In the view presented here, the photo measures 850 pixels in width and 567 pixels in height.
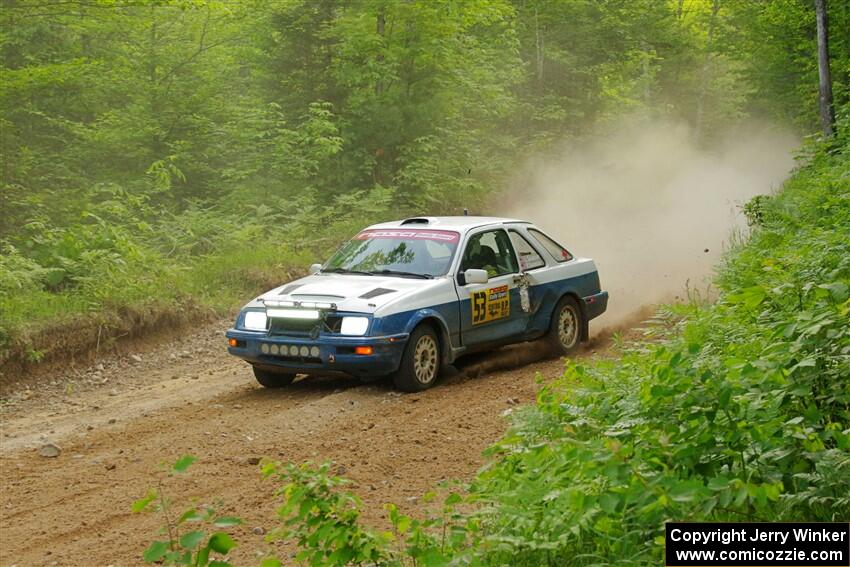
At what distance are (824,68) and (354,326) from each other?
47.1 ft

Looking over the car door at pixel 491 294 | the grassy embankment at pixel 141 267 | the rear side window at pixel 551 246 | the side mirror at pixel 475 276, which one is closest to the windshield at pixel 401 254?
the car door at pixel 491 294

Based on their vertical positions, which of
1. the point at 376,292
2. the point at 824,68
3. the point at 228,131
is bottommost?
the point at 376,292

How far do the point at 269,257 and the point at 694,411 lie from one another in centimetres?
1371

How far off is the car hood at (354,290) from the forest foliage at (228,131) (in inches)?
145

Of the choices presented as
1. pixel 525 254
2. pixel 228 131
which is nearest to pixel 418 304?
pixel 525 254

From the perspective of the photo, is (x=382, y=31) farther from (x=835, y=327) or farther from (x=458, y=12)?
(x=835, y=327)

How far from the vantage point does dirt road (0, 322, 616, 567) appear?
6.55m

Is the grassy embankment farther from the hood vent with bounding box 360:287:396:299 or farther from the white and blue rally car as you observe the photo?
the hood vent with bounding box 360:287:396:299

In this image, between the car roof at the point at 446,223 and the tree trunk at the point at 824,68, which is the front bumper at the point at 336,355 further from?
the tree trunk at the point at 824,68

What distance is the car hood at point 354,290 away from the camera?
993 centimetres

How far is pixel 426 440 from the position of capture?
814cm

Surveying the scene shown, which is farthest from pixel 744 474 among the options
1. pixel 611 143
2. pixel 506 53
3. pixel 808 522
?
pixel 611 143

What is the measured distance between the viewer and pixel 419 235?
11242 millimetres

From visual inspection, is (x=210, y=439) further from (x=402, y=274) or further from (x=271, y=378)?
(x=402, y=274)
